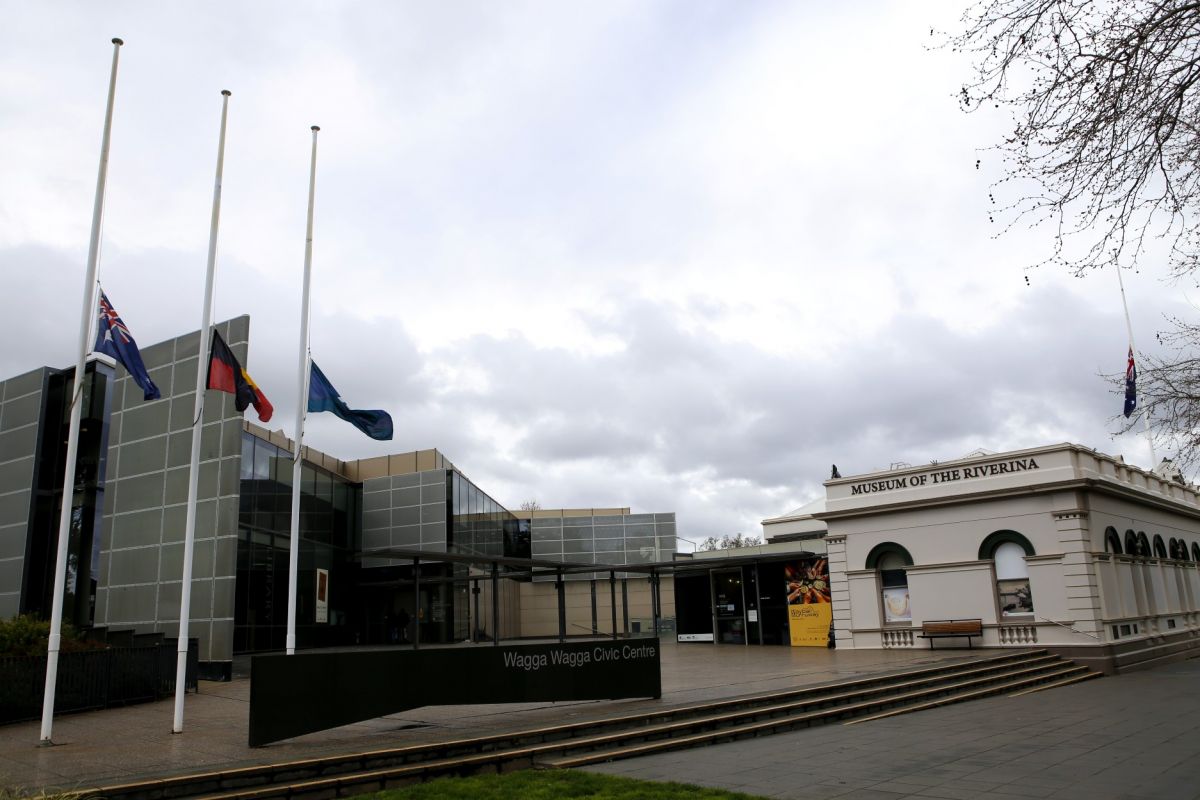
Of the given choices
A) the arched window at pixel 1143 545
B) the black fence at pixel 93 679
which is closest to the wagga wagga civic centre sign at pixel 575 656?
the black fence at pixel 93 679

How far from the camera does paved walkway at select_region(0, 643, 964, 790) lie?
33.2 ft

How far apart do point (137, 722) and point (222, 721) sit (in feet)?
5.26

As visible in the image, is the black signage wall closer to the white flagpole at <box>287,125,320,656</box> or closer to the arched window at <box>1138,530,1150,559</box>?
the white flagpole at <box>287,125,320,656</box>

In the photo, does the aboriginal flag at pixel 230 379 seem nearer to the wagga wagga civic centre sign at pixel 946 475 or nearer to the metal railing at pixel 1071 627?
the wagga wagga civic centre sign at pixel 946 475

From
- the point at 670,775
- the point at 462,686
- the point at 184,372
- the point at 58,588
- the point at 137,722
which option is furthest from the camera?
the point at 184,372

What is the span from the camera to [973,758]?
36.1 ft

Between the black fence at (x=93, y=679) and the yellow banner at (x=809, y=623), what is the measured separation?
855 inches

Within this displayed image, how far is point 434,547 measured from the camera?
Result: 110 feet

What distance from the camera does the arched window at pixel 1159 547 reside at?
30.5 metres

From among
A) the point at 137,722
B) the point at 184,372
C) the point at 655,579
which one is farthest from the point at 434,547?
the point at 137,722

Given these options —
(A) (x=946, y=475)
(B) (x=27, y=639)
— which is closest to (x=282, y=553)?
(B) (x=27, y=639)

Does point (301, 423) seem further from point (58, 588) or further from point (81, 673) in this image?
point (81, 673)

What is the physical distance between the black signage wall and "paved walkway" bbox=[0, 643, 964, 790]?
0.84ft

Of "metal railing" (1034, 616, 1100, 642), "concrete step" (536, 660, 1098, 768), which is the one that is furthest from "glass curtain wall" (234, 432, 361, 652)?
"metal railing" (1034, 616, 1100, 642)
